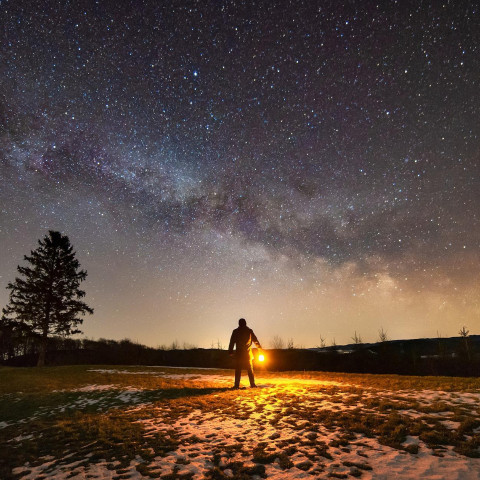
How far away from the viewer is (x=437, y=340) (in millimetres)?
44250

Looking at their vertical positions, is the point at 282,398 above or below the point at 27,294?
below

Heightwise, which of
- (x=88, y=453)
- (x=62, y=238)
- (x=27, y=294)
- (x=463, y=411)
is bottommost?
(x=88, y=453)

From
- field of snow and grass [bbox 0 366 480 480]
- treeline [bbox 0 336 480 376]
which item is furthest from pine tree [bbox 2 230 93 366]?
field of snow and grass [bbox 0 366 480 480]

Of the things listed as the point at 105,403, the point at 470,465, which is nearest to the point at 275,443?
the point at 470,465

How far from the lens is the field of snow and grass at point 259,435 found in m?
4.88

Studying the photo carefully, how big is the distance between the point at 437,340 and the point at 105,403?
48444 millimetres

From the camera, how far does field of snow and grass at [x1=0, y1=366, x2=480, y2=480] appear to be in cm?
488

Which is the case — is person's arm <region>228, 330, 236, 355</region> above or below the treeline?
above

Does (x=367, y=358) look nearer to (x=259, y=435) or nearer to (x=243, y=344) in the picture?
(x=243, y=344)

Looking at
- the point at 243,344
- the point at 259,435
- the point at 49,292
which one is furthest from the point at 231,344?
the point at 49,292

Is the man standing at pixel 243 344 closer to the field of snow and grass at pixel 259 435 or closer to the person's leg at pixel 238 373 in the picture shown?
the person's leg at pixel 238 373

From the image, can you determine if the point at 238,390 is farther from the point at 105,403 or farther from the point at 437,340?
the point at 437,340

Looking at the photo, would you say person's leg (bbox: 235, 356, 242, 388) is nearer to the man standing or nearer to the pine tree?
the man standing

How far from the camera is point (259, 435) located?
627 centimetres
